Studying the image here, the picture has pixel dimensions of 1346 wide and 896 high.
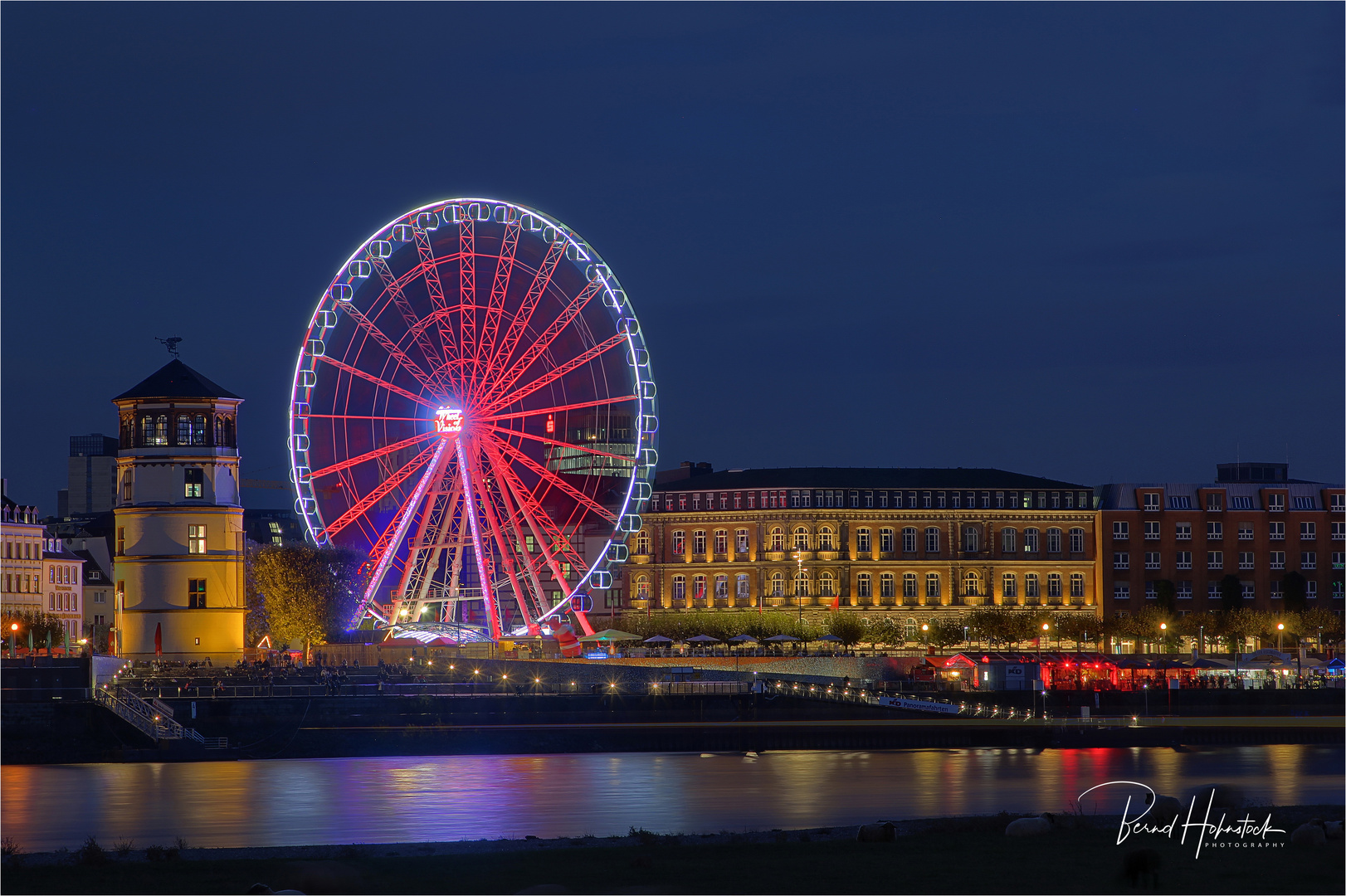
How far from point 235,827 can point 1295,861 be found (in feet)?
85.7

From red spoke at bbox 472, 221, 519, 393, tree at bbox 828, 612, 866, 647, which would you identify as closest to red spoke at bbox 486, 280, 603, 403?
red spoke at bbox 472, 221, 519, 393

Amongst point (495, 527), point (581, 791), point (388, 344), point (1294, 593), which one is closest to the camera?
point (581, 791)

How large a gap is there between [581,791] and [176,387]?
3799cm

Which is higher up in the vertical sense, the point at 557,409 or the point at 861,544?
the point at 557,409

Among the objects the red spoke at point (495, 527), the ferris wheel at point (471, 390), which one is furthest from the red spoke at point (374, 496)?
the red spoke at point (495, 527)

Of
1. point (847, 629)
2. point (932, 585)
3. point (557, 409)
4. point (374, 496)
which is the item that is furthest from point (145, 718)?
point (932, 585)

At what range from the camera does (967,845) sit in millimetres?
35531

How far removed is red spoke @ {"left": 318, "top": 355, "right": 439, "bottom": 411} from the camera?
270 feet

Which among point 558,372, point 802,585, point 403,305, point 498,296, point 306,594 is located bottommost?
point 802,585

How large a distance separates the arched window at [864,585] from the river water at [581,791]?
67021 mm

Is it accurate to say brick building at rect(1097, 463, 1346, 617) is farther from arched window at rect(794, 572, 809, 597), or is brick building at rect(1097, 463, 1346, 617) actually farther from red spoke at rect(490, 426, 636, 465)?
red spoke at rect(490, 426, 636, 465)

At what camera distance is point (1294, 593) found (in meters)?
137

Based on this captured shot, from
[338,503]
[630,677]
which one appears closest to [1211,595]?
[630,677]

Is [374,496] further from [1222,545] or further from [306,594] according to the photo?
[1222,545]
